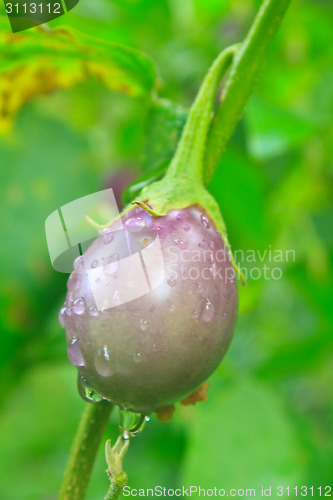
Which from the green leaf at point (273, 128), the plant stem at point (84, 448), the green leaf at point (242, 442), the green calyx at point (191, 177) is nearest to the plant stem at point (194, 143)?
the green calyx at point (191, 177)

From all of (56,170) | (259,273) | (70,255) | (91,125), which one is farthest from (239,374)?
(91,125)

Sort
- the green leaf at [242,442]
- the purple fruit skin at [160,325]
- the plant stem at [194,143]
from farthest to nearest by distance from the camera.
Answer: the green leaf at [242,442] → the plant stem at [194,143] → the purple fruit skin at [160,325]

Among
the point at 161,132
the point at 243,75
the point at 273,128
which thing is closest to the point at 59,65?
the point at 161,132

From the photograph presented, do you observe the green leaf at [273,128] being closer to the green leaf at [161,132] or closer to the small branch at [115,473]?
the green leaf at [161,132]

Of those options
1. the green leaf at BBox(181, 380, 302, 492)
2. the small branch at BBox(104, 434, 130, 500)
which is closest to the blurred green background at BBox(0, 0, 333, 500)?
the green leaf at BBox(181, 380, 302, 492)

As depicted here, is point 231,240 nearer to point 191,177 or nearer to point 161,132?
point 161,132
